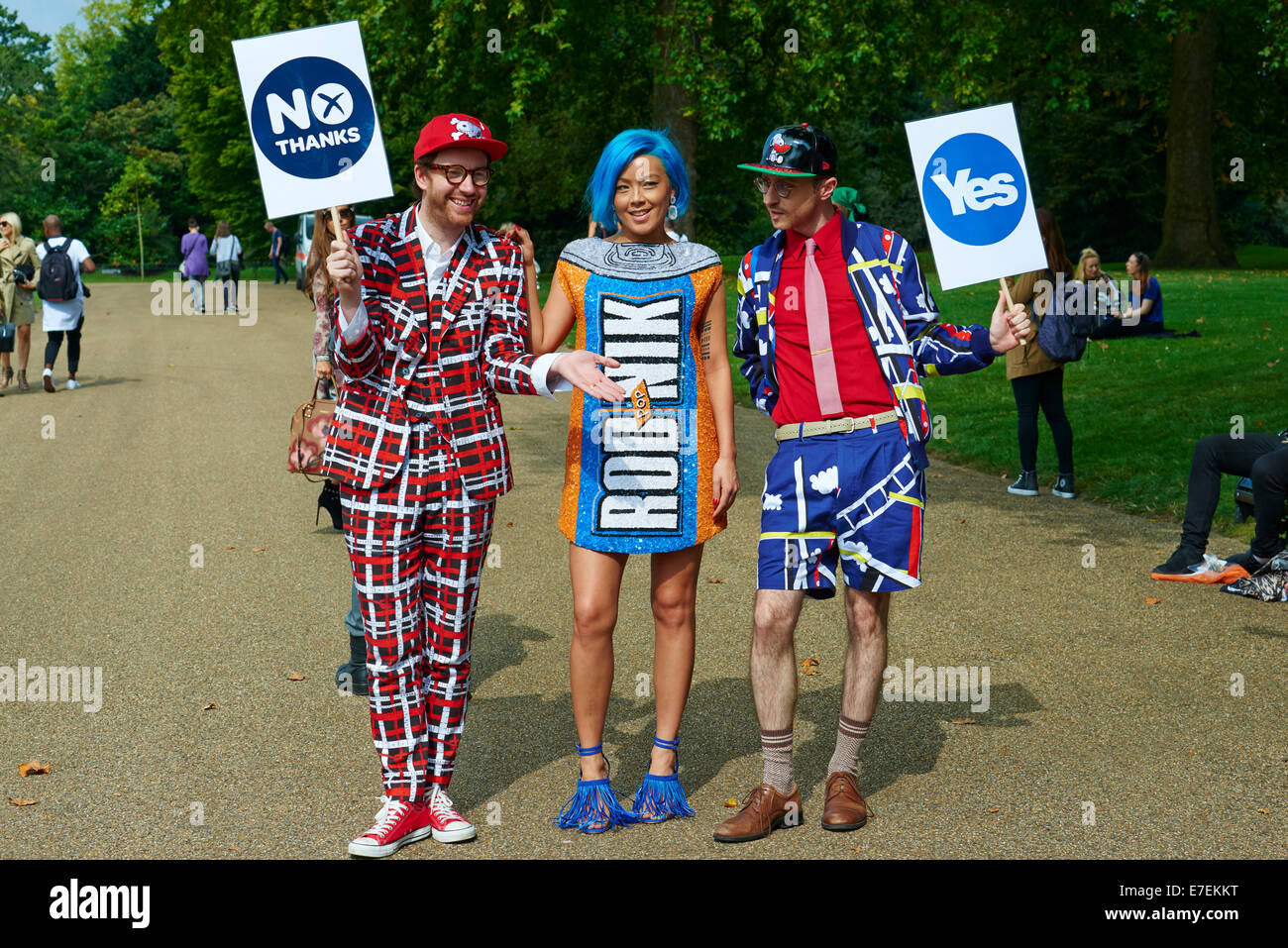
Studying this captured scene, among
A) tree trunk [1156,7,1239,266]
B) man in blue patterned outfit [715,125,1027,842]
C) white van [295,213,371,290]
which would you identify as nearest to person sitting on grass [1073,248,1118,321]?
white van [295,213,371,290]

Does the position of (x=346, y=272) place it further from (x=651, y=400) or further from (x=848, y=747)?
(x=848, y=747)

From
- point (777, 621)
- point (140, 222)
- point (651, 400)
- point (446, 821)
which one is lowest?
point (446, 821)

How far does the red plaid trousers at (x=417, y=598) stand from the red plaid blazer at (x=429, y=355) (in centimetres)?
6

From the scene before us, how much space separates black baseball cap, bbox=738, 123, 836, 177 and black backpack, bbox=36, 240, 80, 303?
13.4 meters

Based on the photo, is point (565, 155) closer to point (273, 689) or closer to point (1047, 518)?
point (1047, 518)

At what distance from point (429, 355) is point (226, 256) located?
27.6 meters

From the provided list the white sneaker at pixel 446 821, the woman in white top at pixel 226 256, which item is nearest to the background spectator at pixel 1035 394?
the white sneaker at pixel 446 821

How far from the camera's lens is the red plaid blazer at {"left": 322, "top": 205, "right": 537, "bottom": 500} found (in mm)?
4180

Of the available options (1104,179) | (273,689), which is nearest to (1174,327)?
(273,689)

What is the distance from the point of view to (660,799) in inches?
179

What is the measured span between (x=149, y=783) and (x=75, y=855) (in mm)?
649

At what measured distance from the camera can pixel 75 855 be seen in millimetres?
4246

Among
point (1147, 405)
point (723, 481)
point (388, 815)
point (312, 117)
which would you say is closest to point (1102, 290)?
point (1147, 405)

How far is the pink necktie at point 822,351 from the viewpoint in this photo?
448 cm
